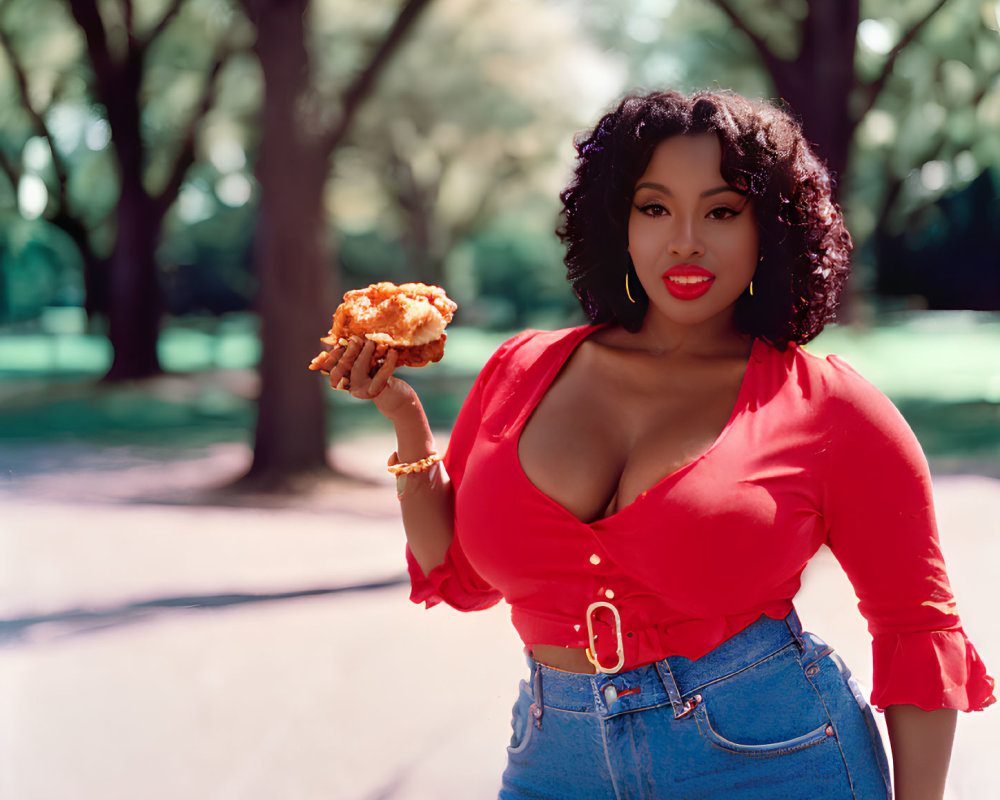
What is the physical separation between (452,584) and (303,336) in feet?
26.1

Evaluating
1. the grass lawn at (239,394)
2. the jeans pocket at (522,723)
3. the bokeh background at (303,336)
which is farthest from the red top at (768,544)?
the grass lawn at (239,394)

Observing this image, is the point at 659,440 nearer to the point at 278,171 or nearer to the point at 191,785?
the point at 191,785

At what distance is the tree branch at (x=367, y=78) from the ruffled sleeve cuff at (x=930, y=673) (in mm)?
8481

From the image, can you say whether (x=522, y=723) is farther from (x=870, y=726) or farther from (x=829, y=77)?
(x=829, y=77)

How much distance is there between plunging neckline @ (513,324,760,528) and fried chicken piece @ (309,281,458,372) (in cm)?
25

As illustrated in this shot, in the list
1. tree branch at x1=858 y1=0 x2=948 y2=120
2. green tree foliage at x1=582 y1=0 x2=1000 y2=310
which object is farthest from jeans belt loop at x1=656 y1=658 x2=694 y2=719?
tree branch at x1=858 y1=0 x2=948 y2=120

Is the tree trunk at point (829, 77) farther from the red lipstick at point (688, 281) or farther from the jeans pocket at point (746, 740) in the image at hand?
the jeans pocket at point (746, 740)

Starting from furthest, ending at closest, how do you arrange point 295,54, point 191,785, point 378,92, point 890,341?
point 890,341, point 378,92, point 295,54, point 191,785

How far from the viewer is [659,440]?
1773 millimetres

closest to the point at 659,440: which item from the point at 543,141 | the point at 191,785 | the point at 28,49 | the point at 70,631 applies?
the point at 191,785

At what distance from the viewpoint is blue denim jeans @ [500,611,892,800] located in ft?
5.27

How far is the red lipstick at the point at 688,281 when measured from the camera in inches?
71.9

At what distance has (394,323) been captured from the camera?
6.46 ft

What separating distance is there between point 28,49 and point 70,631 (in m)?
18.3
